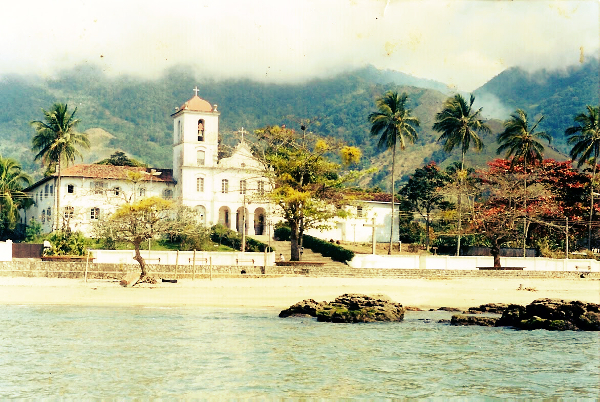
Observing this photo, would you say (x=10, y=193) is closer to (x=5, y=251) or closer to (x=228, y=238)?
(x=228, y=238)

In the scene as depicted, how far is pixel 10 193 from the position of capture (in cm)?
7238

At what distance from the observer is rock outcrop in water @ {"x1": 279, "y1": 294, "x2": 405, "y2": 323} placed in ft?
90.9

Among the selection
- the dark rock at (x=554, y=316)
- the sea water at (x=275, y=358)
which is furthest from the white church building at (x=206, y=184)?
the sea water at (x=275, y=358)

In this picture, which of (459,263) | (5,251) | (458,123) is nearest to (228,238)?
(458,123)

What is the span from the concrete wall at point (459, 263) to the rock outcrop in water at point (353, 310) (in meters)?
16.5

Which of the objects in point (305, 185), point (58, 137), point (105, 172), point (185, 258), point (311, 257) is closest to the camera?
point (185, 258)

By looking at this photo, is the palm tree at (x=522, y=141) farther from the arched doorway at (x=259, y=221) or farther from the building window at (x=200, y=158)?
the building window at (x=200, y=158)

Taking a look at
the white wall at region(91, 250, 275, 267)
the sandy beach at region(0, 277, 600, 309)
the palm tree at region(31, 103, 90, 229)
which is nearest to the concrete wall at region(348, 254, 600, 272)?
the sandy beach at region(0, 277, 600, 309)

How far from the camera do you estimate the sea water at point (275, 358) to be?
1734 centimetres

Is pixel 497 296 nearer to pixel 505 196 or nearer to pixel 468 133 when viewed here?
pixel 505 196

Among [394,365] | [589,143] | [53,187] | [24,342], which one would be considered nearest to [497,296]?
[394,365]

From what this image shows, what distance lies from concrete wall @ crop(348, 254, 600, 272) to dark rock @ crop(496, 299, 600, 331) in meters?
18.0

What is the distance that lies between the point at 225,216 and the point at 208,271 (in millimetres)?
34479

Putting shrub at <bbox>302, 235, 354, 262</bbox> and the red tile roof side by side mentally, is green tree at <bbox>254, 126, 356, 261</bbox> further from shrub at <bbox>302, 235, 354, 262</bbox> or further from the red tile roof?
the red tile roof
